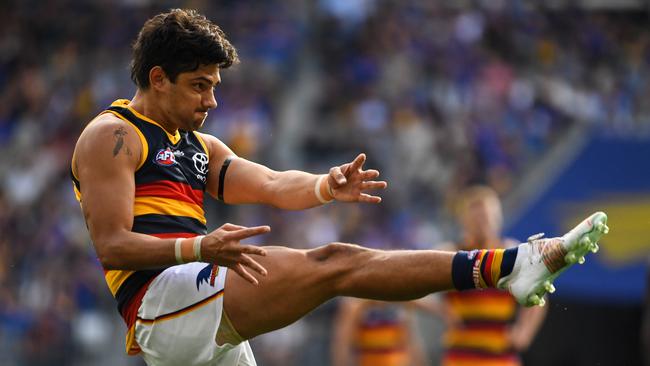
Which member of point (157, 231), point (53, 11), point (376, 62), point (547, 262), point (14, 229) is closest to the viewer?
point (547, 262)

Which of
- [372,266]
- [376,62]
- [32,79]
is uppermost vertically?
[376,62]

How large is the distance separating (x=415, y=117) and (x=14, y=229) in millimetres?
6331

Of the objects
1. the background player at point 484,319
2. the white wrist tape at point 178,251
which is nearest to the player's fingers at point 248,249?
the white wrist tape at point 178,251

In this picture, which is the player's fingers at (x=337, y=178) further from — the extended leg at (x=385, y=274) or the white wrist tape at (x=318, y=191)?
the extended leg at (x=385, y=274)

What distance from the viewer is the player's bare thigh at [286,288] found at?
5312mm

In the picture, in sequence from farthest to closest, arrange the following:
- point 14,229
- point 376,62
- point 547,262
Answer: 1. point 376,62
2. point 14,229
3. point 547,262

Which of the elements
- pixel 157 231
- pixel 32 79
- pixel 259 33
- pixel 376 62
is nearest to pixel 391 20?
pixel 376 62

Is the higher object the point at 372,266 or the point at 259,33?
the point at 259,33

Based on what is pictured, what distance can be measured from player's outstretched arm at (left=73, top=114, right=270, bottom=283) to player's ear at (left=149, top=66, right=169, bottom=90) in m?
0.32

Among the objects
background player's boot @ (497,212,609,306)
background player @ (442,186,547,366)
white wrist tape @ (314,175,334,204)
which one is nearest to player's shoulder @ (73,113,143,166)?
white wrist tape @ (314,175,334,204)

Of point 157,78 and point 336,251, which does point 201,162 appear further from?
point 336,251

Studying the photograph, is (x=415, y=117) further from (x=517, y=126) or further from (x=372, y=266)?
(x=372, y=266)

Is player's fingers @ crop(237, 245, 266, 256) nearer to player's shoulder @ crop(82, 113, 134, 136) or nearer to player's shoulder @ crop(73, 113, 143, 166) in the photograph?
Answer: player's shoulder @ crop(73, 113, 143, 166)

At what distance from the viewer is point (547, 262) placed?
5047 millimetres
